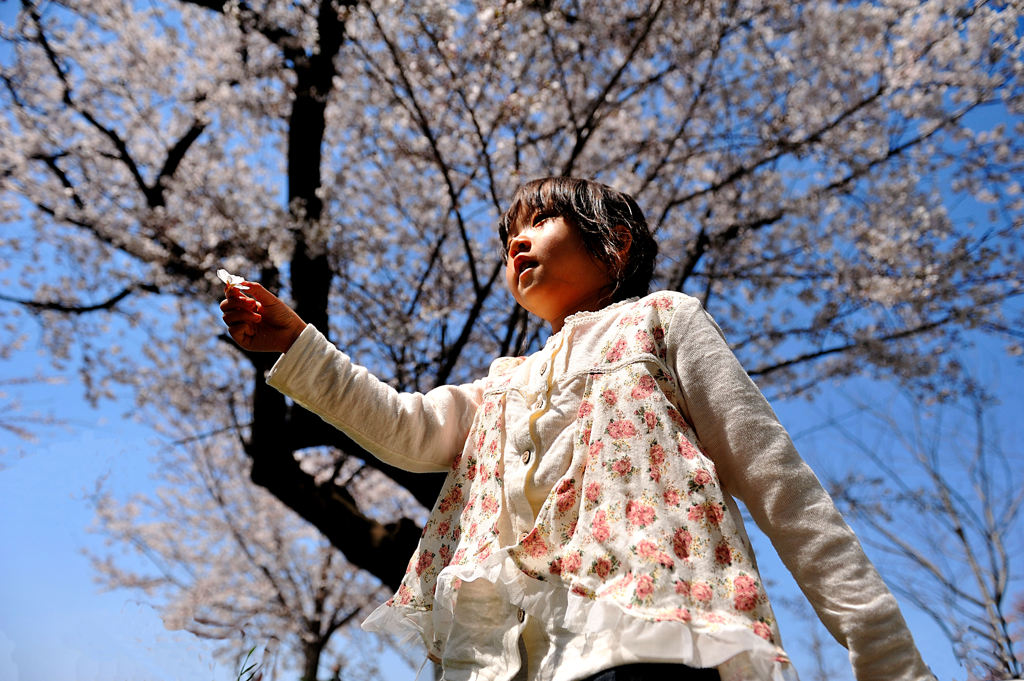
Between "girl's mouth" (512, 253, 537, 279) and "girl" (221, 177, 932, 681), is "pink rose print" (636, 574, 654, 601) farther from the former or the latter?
"girl's mouth" (512, 253, 537, 279)

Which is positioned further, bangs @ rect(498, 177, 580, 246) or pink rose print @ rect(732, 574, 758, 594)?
bangs @ rect(498, 177, 580, 246)

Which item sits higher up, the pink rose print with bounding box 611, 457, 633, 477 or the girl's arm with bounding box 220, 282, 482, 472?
the girl's arm with bounding box 220, 282, 482, 472

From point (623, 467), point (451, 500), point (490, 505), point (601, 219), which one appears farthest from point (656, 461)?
point (601, 219)

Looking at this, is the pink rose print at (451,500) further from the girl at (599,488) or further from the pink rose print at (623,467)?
the pink rose print at (623,467)

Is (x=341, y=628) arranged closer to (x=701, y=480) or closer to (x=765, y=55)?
(x=765, y=55)

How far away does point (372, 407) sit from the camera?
1.52m

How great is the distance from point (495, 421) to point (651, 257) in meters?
0.64

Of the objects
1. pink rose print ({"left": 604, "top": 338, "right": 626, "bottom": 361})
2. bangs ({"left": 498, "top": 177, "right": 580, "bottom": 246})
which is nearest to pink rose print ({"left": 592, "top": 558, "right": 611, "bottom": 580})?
pink rose print ({"left": 604, "top": 338, "right": 626, "bottom": 361})

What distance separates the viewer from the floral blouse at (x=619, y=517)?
3.42 ft

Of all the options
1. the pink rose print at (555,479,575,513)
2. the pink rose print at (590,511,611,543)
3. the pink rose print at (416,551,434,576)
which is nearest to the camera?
the pink rose print at (590,511,611,543)

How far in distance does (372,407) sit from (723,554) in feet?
2.74

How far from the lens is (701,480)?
46.4 inches

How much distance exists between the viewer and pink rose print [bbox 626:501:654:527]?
1.14 m

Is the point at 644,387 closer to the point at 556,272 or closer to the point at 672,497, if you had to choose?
the point at 672,497
